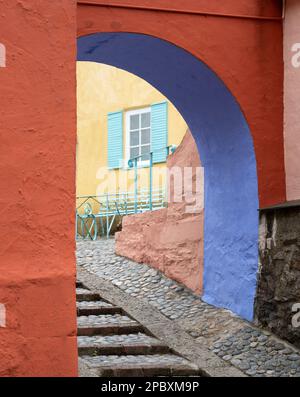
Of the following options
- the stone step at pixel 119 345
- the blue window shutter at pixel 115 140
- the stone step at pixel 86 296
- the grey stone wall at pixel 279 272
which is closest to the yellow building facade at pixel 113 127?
the blue window shutter at pixel 115 140

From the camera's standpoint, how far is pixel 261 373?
6707 millimetres

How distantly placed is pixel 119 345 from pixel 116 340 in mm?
210

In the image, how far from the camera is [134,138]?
1413 cm

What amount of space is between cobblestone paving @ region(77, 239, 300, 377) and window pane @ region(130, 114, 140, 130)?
370cm

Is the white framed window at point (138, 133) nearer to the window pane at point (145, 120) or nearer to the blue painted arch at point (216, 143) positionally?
the window pane at point (145, 120)

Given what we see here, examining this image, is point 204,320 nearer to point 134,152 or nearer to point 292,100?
point 292,100

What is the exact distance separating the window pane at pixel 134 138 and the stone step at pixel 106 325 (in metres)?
6.24

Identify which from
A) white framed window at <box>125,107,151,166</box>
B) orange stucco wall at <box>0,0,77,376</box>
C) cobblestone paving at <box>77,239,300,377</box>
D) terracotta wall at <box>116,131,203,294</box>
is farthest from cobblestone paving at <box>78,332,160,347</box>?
white framed window at <box>125,107,151,166</box>

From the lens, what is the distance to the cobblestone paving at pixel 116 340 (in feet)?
23.9

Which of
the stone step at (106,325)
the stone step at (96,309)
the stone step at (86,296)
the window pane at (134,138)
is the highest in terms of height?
the window pane at (134,138)

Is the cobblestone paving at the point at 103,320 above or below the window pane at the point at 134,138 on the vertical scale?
below

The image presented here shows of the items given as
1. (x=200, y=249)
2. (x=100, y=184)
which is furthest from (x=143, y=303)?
(x=100, y=184)

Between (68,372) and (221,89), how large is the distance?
4375 millimetres

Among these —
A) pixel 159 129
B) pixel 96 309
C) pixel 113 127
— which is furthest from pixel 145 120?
pixel 96 309
